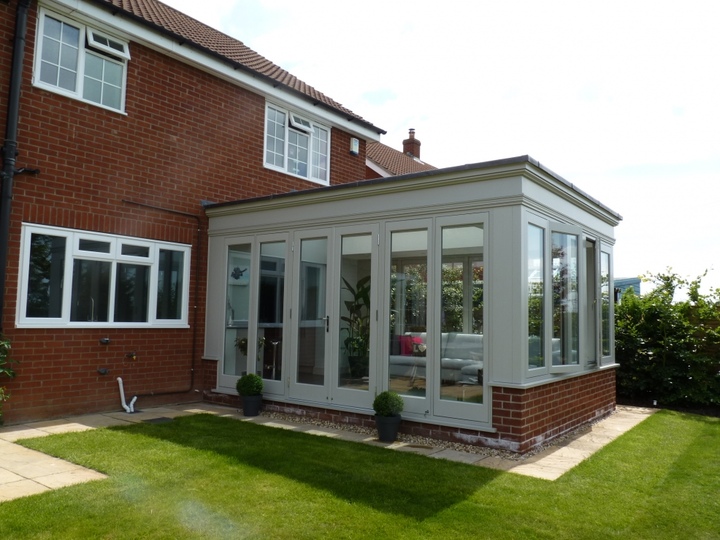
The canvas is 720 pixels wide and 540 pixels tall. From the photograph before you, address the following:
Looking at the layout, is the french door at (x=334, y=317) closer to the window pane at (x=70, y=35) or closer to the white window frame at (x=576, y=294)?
the white window frame at (x=576, y=294)

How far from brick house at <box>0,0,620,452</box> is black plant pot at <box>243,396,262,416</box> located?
0.77 feet

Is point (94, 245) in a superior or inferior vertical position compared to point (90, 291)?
superior

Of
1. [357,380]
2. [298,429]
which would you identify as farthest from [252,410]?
[357,380]

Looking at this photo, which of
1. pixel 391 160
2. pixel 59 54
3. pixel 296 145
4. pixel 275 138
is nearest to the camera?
pixel 59 54

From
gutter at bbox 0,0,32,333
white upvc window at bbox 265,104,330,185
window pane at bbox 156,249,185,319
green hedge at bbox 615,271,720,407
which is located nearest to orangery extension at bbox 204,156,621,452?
window pane at bbox 156,249,185,319

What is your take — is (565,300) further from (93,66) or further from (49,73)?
(49,73)

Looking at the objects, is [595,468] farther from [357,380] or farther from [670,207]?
[670,207]

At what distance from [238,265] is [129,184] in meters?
1.78

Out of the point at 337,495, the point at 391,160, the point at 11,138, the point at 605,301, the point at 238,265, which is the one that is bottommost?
the point at 337,495

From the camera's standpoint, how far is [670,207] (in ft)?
36.0

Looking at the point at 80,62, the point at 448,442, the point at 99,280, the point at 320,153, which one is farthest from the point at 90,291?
the point at 320,153

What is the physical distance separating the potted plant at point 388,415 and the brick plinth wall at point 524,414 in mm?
275

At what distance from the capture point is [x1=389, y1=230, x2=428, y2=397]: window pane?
6.08m

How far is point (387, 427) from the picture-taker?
5.79 m
